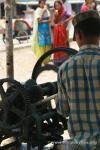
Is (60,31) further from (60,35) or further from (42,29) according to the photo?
(42,29)

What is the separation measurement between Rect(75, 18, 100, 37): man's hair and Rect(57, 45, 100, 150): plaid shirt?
0.24 feet

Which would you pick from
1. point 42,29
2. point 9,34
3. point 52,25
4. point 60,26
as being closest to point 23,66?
point 42,29

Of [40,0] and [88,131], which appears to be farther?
[40,0]

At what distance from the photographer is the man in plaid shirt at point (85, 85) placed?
2980mm

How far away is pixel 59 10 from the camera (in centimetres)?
1179

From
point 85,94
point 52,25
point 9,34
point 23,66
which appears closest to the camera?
point 85,94

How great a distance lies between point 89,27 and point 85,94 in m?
0.37

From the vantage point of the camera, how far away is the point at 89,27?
9.95ft

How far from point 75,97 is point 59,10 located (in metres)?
8.88

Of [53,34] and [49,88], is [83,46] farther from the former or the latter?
[53,34]

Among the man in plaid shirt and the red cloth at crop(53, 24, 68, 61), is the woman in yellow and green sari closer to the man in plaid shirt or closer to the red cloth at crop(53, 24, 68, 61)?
the red cloth at crop(53, 24, 68, 61)

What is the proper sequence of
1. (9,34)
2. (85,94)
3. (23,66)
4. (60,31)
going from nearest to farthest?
(85,94) → (9,34) → (60,31) → (23,66)

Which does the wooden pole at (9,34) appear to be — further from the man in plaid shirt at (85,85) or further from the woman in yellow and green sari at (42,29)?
the woman in yellow and green sari at (42,29)

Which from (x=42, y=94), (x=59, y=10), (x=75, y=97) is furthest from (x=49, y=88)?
(x=59, y=10)
